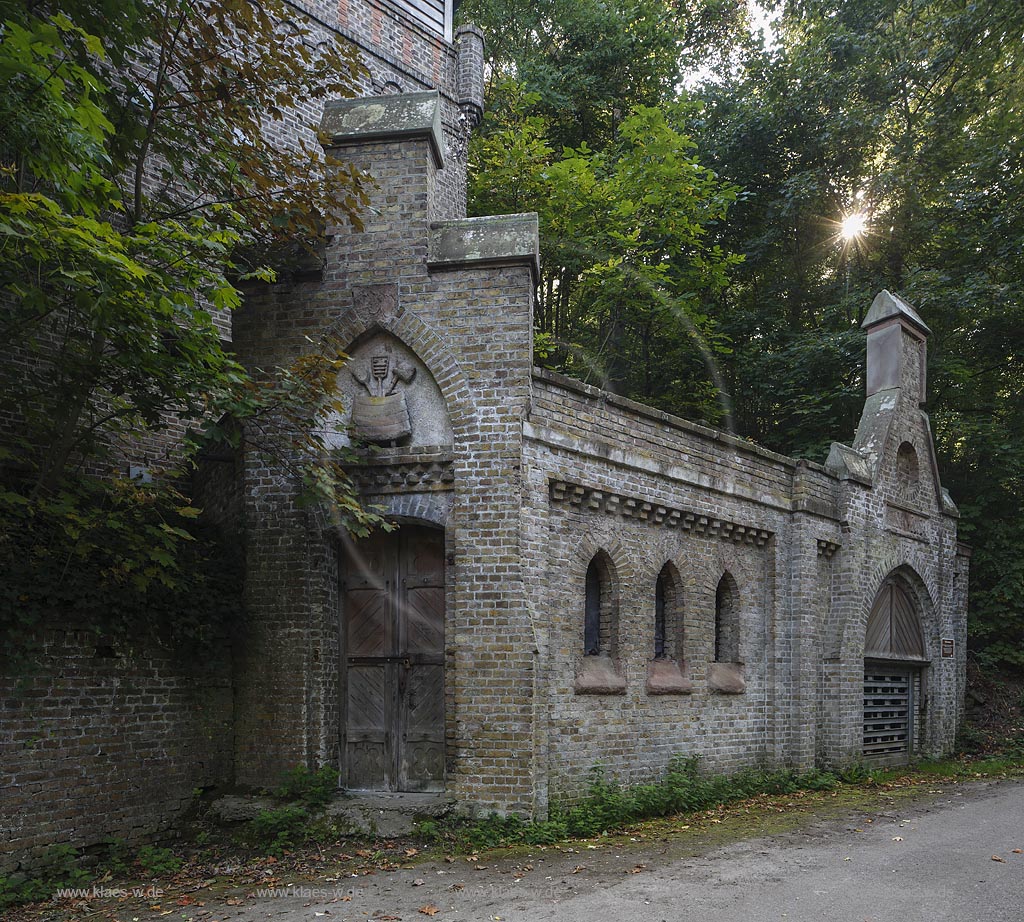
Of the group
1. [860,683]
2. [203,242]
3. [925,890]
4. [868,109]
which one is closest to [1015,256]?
[868,109]

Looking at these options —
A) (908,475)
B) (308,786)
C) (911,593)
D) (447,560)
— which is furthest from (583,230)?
(308,786)

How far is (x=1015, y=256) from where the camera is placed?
1783 centimetres

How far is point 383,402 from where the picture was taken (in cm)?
958

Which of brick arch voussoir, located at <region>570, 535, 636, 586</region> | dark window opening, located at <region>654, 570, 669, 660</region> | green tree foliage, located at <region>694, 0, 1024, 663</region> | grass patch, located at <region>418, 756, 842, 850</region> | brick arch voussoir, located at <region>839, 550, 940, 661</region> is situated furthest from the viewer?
green tree foliage, located at <region>694, 0, 1024, 663</region>

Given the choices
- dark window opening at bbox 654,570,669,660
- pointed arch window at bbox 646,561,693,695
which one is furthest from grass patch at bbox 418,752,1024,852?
dark window opening at bbox 654,570,669,660

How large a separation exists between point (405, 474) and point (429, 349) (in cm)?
134

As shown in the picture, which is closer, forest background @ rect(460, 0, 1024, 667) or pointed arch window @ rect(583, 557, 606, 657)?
pointed arch window @ rect(583, 557, 606, 657)

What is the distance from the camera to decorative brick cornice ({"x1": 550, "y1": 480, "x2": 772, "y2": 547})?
973 cm

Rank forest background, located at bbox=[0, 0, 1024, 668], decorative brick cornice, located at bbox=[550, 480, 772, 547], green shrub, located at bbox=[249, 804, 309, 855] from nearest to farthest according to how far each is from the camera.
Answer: forest background, located at bbox=[0, 0, 1024, 668] < green shrub, located at bbox=[249, 804, 309, 855] < decorative brick cornice, located at bbox=[550, 480, 772, 547]

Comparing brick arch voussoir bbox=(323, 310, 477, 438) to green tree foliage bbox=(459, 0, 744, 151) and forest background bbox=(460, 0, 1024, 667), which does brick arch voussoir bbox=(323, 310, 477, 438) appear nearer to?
forest background bbox=(460, 0, 1024, 667)

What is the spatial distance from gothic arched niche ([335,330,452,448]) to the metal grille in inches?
358

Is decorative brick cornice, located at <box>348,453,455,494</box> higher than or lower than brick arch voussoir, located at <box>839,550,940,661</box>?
higher

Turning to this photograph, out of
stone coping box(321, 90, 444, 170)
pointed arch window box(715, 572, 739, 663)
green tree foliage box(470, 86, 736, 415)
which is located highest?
green tree foliage box(470, 86, 736, 415)
